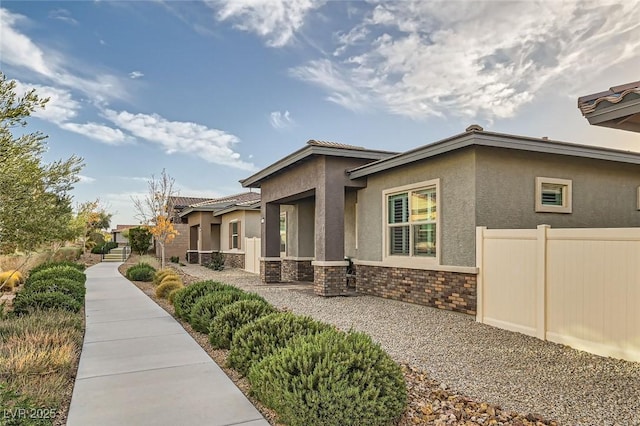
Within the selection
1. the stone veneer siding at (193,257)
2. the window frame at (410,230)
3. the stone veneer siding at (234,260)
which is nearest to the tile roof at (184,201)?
the stone veneer siding at (193,257)

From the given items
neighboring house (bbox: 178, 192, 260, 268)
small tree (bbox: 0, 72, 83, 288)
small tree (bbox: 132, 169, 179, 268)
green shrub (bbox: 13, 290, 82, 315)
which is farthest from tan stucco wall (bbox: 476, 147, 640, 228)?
small tree (bbox: 132, 169, 179, 268)

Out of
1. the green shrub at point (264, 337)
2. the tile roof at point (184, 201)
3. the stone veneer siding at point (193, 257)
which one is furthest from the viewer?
the tile roof at point (184, 201)

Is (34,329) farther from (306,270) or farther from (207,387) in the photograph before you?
(306,270)

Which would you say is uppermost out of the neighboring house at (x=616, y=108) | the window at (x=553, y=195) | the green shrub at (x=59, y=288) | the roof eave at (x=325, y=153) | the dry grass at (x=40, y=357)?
the roof eave at (x=325, y=153)

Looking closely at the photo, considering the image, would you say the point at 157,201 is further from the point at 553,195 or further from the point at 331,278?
the point at 553,195

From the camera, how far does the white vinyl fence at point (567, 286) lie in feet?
18.0

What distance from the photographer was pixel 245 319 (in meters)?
6.07

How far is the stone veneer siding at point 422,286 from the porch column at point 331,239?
770mm

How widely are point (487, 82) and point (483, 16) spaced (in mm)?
3001

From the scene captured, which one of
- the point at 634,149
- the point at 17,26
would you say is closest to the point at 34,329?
the point at 17,26

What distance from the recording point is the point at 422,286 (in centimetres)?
972

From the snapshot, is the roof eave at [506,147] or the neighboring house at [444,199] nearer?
the roof eave at [506,147]

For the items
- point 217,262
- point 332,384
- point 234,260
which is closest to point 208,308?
point 332,384

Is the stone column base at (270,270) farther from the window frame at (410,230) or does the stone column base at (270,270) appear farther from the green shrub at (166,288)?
the window frame at (410,230)
